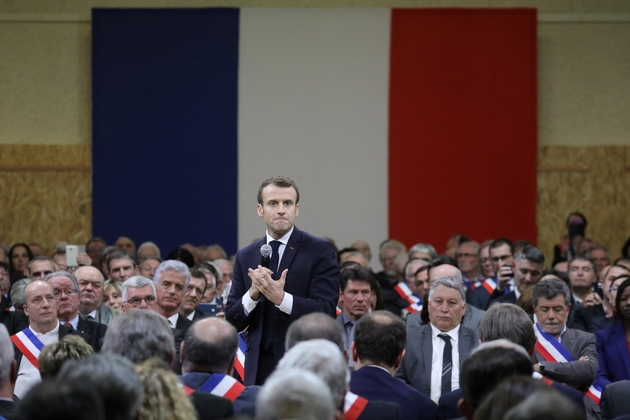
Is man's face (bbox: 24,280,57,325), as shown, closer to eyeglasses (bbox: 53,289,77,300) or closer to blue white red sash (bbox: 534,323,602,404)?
eyeglasses (bbox: 53,289,77,300)

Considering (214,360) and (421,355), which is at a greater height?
(214,360)

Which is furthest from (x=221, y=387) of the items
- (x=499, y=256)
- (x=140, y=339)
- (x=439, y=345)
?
(x=499, y=256)

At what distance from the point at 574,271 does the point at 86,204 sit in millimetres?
6820

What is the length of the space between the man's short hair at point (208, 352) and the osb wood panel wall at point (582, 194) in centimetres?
892

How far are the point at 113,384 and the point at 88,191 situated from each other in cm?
951

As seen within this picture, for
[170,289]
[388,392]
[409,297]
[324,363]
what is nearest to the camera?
[324,363]

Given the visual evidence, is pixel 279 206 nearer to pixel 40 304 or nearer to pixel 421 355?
pixel 421 355

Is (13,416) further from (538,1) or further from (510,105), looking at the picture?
(538,1)

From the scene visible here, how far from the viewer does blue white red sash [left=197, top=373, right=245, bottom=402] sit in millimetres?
2902

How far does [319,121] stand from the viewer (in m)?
11.2

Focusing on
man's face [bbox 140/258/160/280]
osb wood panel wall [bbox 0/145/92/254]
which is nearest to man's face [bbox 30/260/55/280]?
man's face [bbox 140/258/160/280]

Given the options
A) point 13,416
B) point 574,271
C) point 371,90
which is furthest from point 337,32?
point 13,416

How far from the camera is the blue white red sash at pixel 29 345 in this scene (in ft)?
14.4

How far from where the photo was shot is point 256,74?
36.7 feet
